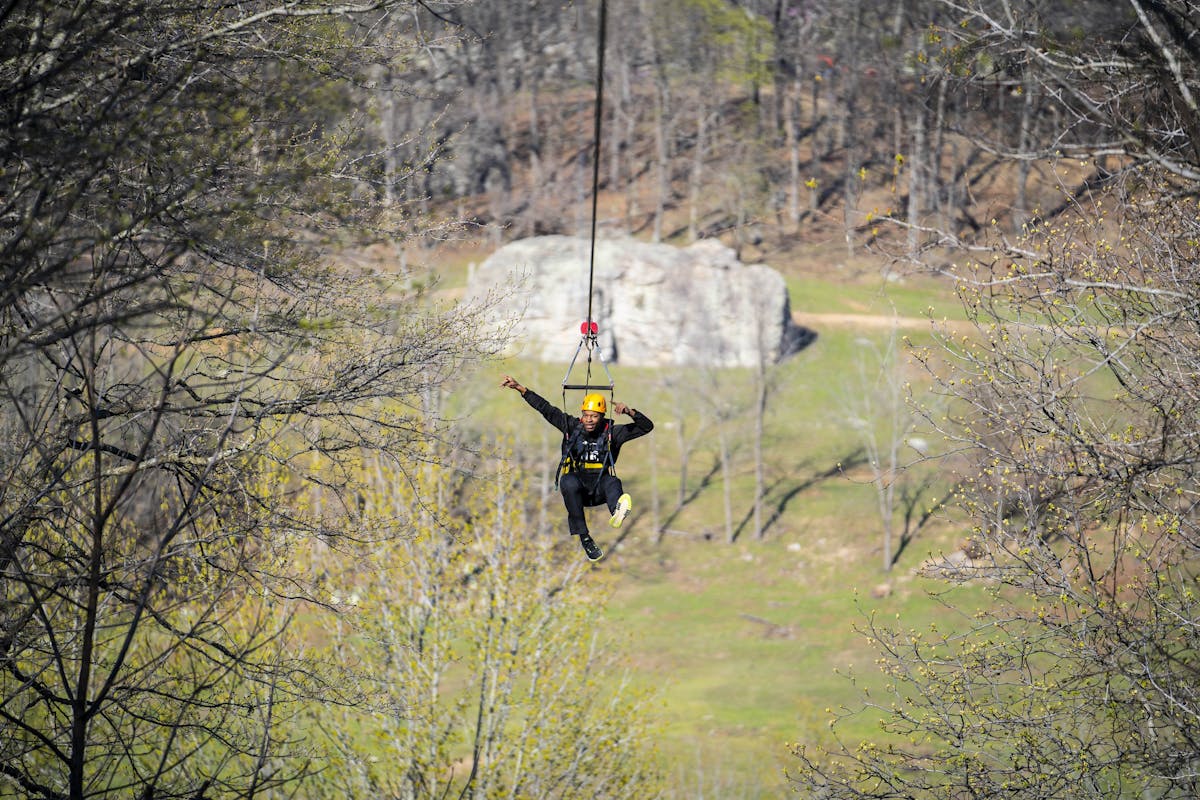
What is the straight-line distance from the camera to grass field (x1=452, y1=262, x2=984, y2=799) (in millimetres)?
31578

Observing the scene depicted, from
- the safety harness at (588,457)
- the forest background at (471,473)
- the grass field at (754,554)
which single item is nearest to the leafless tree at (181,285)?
the forest background at (471,473)

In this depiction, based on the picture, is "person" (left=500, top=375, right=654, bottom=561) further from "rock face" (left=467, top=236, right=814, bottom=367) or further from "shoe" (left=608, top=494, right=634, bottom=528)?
"rock face" (left=467, top=236, right=814, bottom=367)

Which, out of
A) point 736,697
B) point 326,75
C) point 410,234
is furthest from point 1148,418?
point 736,697

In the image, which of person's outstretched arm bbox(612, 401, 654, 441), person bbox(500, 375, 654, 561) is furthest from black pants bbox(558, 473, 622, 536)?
person's outstretched arm bbox(612, 401, 654, 441)

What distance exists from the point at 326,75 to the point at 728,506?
112 ft

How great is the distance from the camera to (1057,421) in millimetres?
11148

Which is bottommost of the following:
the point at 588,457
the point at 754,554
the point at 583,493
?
the point at 754,554

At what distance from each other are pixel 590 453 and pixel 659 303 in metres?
40.2

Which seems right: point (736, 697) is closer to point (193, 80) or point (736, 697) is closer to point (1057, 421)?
point (1057, 421)

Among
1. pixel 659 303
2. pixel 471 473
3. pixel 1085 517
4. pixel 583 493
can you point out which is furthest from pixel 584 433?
pixel 659 303

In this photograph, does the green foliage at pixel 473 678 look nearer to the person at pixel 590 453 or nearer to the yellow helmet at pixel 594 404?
the person at pixel 590 453

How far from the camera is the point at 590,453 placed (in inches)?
458

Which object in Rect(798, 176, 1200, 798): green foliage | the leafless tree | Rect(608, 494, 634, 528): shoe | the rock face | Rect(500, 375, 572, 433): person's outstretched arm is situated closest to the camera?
the leafless tree

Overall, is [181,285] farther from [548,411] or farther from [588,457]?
[588,457]
